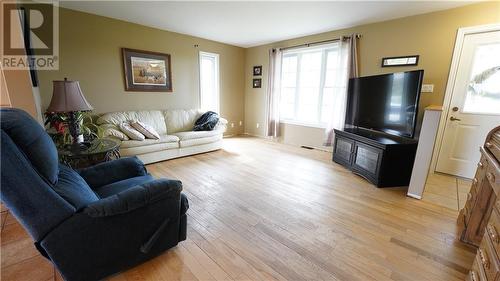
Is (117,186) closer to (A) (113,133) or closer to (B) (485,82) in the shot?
(A) (113,133)

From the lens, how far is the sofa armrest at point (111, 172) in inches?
69.1

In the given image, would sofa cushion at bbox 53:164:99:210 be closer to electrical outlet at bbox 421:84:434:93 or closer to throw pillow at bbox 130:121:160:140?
throw pillow at bbox 130:121:160:140

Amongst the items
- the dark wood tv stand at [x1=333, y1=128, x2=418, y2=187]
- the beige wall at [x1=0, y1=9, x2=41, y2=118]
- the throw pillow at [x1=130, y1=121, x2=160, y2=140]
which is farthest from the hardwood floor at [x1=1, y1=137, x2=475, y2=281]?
the beige wall at [x1=0, y1=9, x2=41, y2=118]

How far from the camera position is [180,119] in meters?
4.41

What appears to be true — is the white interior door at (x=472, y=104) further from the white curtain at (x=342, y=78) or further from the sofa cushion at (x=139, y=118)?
the sofa cushion at (x=139, y=118)

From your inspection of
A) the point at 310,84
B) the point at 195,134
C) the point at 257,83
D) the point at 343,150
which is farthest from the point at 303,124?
the point at 195,134

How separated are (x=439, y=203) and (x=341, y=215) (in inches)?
49.2

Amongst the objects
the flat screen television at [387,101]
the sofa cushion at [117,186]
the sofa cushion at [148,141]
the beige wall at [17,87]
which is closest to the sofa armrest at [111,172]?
the sofa cushion at [117,186]

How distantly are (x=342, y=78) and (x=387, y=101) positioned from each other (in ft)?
3.77

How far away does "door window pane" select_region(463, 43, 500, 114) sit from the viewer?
110 inches

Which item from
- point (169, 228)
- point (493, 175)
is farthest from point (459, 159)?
point (169, 228)

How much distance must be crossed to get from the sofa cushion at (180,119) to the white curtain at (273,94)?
1.70 meters

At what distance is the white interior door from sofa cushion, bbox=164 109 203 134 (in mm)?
4358

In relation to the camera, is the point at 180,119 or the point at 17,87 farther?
the point at 180,119
